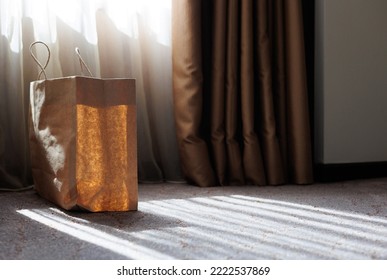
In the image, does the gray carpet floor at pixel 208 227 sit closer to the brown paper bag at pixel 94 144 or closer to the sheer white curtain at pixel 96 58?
the brown paper bag at pixel 94 144

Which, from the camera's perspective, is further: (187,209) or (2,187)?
(2,187)

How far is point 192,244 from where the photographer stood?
2.74 feet

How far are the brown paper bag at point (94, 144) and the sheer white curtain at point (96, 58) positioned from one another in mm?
377

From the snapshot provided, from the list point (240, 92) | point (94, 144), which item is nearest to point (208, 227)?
point (94, 144)

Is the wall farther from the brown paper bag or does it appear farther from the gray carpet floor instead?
the brown paper bag

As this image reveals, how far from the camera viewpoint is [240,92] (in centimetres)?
153

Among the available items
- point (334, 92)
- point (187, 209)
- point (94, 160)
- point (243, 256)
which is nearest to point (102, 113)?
point (94, 160)

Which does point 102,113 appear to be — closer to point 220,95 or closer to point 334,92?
point 220,95

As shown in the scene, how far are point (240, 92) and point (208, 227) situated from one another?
26.4 inches

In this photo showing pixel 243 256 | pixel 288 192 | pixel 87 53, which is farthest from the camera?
pixel 87 53

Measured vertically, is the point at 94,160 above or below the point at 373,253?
above

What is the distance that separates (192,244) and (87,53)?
2.79 feet

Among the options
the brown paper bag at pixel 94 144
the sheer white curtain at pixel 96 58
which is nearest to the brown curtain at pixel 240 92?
the sheer white curtain at pixel 96 58

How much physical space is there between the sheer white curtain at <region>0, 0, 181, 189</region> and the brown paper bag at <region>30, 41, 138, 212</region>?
14.9 inches
